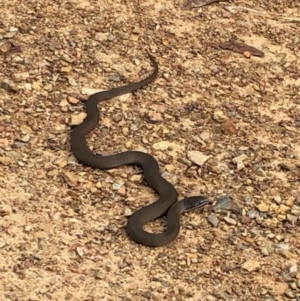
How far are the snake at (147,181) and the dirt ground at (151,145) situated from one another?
0.08 m

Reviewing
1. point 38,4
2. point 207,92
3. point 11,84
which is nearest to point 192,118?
point 207,92

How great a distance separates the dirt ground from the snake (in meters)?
0.08

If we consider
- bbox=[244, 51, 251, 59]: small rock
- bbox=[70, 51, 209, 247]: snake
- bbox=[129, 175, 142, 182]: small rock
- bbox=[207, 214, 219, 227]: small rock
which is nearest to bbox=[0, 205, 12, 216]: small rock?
bbox=[70, 51, 209, 247]: snake

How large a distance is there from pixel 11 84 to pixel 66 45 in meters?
0.99

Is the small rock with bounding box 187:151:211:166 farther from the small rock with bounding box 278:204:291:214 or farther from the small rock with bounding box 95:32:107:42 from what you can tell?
the small rock with bounding box 95:32:107:42

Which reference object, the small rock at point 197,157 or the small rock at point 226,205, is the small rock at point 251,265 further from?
the small rock at point 197,157

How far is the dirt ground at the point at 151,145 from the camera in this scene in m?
6.32

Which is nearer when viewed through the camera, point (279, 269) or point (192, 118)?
point (279, 269)

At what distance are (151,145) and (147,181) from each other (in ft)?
2.00

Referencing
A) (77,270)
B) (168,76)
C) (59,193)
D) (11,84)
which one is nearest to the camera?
(77,270)

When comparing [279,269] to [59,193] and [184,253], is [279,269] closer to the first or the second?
[184,253]

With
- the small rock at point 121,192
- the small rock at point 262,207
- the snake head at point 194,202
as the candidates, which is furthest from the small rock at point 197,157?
the small rock at point 121,192

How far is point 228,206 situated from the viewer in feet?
23.4

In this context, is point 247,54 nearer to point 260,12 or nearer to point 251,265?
point 260,12
